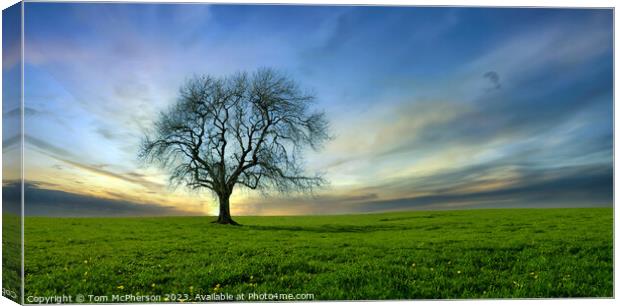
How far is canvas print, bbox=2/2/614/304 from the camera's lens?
11.5 metres

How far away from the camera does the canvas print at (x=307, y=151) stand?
37.7 feet

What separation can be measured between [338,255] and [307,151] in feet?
A: 7.48

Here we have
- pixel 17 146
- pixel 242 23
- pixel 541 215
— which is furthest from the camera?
pixel 541 215

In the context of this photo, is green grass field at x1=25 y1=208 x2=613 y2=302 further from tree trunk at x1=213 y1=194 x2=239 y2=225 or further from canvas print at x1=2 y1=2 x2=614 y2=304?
tree trunk at x1=213 y1=194 x2=239 y2=225

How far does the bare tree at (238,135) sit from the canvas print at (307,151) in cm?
5

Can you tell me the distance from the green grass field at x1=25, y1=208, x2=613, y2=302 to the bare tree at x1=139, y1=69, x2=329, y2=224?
3.08 feet

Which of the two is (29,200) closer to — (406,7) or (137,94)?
(137,94)

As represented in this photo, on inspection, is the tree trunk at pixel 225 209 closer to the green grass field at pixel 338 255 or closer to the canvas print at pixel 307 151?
the canvas print at pixel 307 151

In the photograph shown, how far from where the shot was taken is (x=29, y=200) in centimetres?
1143

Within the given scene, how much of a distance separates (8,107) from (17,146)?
86cm

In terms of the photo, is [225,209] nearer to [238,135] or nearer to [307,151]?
[238,135]

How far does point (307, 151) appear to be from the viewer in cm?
1265

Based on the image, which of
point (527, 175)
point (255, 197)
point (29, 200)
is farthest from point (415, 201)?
point (29, 200)

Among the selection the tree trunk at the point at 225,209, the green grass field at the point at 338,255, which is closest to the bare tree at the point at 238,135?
the tree trunk at the point at 225,209
